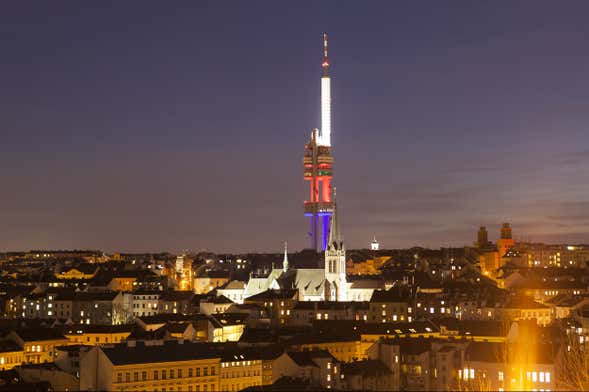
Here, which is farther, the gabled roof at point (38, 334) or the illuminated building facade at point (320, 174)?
the illuminated building facade at point (320, 174)

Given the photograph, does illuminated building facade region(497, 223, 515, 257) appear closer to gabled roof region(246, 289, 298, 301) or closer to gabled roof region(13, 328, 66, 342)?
gabled roof region(246, 289, 298, 301)

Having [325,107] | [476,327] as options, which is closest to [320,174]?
[325,107]

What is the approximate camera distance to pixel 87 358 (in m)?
54.2

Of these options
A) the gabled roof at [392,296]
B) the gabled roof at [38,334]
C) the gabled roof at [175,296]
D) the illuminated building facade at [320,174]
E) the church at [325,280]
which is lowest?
the gabled roof at [38,334]

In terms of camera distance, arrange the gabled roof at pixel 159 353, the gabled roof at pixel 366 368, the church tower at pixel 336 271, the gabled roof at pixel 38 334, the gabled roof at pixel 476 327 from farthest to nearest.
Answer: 1. the church tower at pixel 336 271
2. the gabled roof at pixel 38 334
3. the gabled roof at pixel 476 327
4. the gabled roof at pixel 366 368
5. the gabled roof at pixel 159 353

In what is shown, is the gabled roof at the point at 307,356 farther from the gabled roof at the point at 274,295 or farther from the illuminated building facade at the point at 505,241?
the illuminated building facade at the point at 505,241

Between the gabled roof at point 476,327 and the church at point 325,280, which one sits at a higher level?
the church at point 325,280

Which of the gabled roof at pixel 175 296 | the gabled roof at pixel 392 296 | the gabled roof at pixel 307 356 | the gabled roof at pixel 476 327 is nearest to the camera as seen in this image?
the gabled roof at pixel 307 356

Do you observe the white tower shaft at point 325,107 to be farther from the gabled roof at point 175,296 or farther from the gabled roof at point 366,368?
the gabled roof at point 366,368

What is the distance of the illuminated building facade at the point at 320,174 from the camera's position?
157750mm

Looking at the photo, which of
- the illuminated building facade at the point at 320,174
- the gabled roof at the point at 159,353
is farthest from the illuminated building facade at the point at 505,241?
the gabled roof at the point at 159,353

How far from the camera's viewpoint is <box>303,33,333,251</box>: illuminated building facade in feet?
518

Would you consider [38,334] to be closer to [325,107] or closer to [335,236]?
[335,236]

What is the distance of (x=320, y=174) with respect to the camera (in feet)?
527
